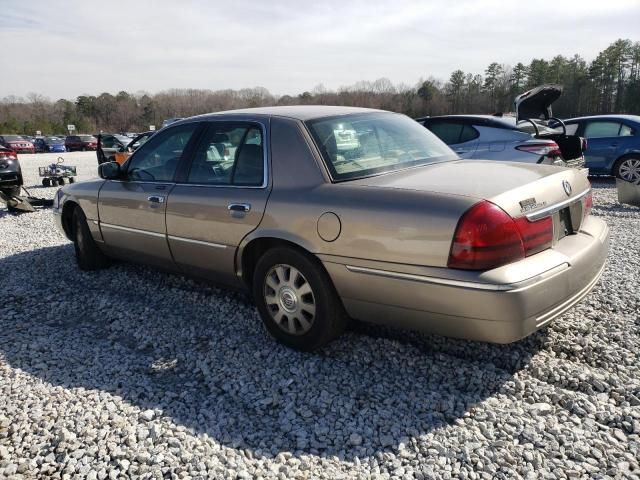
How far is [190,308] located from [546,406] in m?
2.87

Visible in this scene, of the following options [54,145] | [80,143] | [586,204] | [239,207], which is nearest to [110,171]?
[239,207]

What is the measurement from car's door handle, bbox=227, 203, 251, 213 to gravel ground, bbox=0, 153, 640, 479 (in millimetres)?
942

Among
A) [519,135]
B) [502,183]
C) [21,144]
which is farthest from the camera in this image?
[21,144]

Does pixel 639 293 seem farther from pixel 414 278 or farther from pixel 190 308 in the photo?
pixel 190 308

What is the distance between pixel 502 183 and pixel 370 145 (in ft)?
3.25

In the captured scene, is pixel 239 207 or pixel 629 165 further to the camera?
pixel 629 165

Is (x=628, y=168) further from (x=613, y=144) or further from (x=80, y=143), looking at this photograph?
(x=80, y=143)

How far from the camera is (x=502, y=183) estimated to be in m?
2.90

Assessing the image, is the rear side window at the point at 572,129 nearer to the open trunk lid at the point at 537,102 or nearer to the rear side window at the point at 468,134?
the open trunk lid at the point at 537,102

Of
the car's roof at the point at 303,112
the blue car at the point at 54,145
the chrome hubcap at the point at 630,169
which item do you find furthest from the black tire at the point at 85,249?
the blue car at the point at 54,145

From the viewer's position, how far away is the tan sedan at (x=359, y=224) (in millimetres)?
2637

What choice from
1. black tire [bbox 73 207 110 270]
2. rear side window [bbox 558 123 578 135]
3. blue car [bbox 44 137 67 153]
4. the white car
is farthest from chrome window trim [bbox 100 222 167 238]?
blue car [bbox 44 137 67 153]

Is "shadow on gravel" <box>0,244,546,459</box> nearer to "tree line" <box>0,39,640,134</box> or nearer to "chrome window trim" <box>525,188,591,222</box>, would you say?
"chrome window trim" <box>525,188,591,222</box>

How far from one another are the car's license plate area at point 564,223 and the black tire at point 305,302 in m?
1.41
